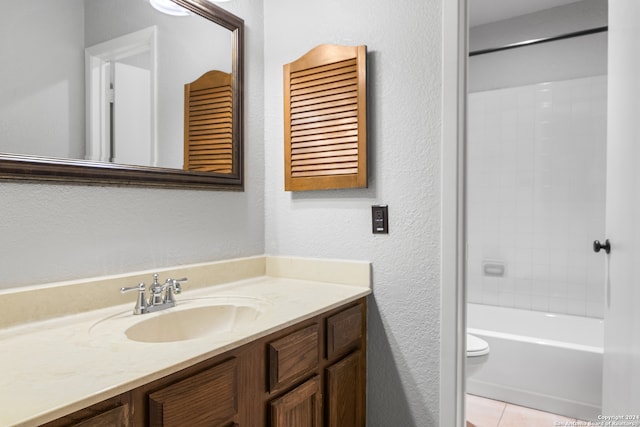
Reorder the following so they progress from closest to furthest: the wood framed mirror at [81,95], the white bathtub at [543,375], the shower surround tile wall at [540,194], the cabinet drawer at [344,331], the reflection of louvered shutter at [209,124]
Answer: the wood framed mirror at [81,95]
the cabinet drawer at [344,331]
the reflection of louvered shutter at [209,124]
the white bathtub at [543,375]
the shower surround tile wall at [540,194]

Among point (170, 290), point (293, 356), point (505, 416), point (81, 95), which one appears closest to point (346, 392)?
point (293, 356)

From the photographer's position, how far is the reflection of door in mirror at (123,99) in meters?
1.29

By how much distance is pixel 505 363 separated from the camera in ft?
7.75

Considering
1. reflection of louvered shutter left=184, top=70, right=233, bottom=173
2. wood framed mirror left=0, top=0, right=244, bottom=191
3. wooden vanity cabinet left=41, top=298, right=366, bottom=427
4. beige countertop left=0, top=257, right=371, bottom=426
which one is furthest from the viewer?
reflection of louvered shutter left=184, top=70, right=233, bottom=173

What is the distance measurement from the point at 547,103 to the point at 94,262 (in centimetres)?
303

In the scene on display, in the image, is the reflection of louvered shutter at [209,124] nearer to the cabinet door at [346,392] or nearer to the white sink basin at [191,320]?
the white sink basin at [191,320]

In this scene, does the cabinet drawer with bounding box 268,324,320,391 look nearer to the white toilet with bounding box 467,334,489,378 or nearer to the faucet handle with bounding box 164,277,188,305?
the faucet handle with bounding box 164,277,188,305

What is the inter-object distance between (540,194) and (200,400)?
9.33 feet

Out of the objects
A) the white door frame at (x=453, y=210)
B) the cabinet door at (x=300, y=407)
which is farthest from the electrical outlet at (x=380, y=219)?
the cabinet door at (x=300, y=407)

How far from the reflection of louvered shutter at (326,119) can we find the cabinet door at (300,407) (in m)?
0.80

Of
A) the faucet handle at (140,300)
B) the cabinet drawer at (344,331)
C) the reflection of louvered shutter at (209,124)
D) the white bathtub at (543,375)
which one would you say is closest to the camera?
the faucet handle at (140,300)

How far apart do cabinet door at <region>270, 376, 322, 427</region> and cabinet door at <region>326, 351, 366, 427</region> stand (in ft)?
0.23

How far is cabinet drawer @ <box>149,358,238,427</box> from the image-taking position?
2.73 feet

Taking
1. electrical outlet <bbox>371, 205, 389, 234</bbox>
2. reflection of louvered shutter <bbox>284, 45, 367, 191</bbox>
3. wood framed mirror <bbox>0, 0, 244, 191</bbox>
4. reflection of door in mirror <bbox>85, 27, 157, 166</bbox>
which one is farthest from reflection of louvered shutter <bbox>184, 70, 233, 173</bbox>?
electrical outlet <bbox>371, 205, 389, 234</bbox>
